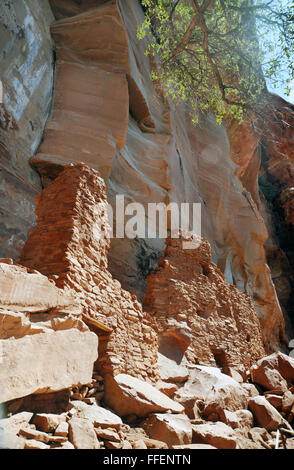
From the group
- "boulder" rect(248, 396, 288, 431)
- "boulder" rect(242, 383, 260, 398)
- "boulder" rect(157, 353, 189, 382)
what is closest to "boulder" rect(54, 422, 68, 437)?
"boulder" rect(157, 353, 189, 382)

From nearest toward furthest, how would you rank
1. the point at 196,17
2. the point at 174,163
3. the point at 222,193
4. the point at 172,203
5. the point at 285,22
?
the point at 196,17
the point at 285,22
the point at 172,203
the point at 174,163
the point at 222,193

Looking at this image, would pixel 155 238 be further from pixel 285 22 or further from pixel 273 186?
pixel 273 186

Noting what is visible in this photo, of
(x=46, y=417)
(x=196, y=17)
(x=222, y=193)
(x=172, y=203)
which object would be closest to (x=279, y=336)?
(x=222, y=193)

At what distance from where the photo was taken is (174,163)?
13352 mm

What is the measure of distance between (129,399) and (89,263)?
1673mm

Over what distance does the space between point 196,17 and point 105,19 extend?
17.8ft

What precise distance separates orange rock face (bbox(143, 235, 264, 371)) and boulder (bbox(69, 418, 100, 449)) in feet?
11.6

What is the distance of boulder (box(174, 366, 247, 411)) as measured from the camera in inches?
198

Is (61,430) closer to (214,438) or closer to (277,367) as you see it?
(214,438)

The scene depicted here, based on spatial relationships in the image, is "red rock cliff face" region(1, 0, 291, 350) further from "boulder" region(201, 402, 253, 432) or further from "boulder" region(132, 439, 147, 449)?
"boulder" region(132, 439, 147, 449)

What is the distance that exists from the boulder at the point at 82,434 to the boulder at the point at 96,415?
215 mm

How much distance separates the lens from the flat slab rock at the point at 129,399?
3.69 meters

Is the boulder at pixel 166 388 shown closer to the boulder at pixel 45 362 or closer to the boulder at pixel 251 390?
the boulder at pixel 45 362

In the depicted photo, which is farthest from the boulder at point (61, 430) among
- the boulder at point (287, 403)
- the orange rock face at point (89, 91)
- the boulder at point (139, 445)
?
the orange rock face at point (89, 91)
